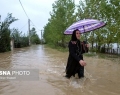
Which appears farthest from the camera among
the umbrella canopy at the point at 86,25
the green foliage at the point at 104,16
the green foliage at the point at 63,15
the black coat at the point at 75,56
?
the green foliage at the point at 63,15

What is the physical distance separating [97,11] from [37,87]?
19.8m

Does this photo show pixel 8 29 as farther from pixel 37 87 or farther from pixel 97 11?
pixel 37 87

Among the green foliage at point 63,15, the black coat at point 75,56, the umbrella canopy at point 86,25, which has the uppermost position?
the green foliage at point 63,15

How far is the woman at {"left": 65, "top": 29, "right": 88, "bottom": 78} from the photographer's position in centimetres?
624

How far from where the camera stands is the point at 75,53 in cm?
628

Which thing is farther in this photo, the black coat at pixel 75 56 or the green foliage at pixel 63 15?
the green foliage at pixel 63 15

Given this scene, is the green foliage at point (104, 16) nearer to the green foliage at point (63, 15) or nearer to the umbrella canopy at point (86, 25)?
the green foliage at point (63, 15)

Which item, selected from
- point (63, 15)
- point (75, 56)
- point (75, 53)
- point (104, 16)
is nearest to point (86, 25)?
point (75, 53)

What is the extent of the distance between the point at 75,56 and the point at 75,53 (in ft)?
0.69

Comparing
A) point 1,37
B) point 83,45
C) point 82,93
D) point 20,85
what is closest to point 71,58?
point 83,45

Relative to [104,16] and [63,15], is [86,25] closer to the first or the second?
[104,16]

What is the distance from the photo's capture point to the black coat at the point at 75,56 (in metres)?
6.23

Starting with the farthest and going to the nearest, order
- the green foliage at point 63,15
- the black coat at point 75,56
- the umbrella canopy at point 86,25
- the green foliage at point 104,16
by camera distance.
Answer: the green foliage at point 63,15, the green foliage at point 104,16, the umbrella canopy at point 86,25, the black coat at point 75,56

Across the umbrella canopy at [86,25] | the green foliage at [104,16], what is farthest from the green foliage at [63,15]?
the umbrella canopy at [86,25]
